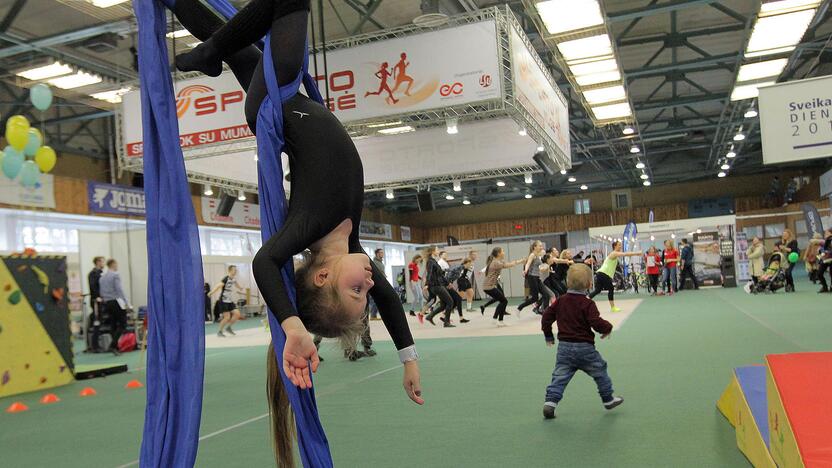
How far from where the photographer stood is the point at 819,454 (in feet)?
7.73

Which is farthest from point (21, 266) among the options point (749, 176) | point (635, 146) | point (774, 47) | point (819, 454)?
point (749, 176)

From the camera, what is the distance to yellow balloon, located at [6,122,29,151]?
Answer: 27.7 feet

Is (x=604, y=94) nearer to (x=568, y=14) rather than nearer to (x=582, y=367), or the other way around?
(x=568, y=14)

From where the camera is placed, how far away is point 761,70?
12039 mm

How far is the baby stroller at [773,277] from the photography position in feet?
50.5

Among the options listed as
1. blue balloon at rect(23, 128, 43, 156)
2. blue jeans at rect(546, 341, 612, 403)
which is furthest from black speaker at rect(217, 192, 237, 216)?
blue jeans at rect(546, 341, 612, 403)

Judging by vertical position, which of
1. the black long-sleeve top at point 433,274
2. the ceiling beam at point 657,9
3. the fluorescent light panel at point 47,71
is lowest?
the black long-sleeve top at point 433,274

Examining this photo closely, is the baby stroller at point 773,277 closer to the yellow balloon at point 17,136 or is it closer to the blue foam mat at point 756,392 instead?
the blue foam mat at point 756,392

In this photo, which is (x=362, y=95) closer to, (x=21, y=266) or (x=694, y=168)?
(x=21, y=266)

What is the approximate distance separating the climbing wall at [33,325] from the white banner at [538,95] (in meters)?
6.35

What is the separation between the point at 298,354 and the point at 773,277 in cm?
1620

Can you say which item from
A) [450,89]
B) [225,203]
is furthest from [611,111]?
[225,203]

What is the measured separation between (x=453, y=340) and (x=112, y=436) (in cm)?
604

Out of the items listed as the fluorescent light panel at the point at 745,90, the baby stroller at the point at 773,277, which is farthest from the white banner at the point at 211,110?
the baby stroller at the point at 773,277
